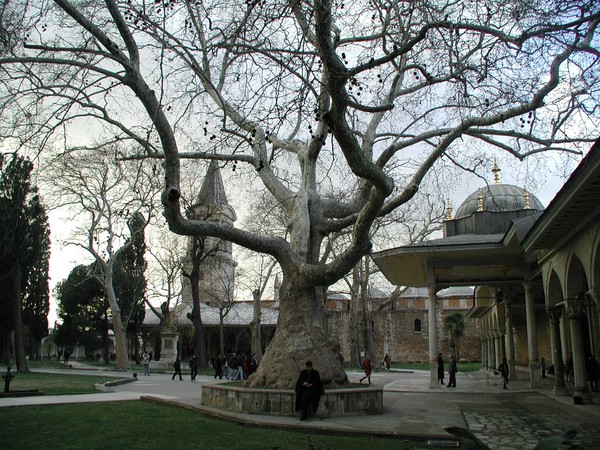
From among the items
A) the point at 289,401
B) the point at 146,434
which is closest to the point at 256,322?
the point at 289,401

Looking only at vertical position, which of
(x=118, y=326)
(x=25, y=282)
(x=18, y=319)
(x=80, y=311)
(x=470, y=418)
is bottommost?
(x=470, y=418)

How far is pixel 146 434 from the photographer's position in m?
9.13

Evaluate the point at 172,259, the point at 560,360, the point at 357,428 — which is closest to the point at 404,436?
the point at 357,428

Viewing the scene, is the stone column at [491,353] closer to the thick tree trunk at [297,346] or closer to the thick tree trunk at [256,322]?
the thick tree trunk at [256,322]

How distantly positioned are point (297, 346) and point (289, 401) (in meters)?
1.49

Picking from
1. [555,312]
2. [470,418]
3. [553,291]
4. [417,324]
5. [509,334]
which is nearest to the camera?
[470,418]

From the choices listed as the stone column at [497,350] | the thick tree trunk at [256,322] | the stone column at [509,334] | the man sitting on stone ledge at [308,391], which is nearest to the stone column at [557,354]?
the stone column at [509,334]

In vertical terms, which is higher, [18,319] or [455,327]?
[18,319]

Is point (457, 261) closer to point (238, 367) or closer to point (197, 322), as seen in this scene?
point (238, 367)

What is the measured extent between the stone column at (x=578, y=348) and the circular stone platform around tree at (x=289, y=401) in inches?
214

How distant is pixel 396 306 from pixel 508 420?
2134 inches

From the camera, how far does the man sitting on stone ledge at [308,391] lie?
1115 cm

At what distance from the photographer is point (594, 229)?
1157cm

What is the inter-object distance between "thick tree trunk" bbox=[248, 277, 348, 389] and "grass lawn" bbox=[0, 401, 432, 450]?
74.3 inches
